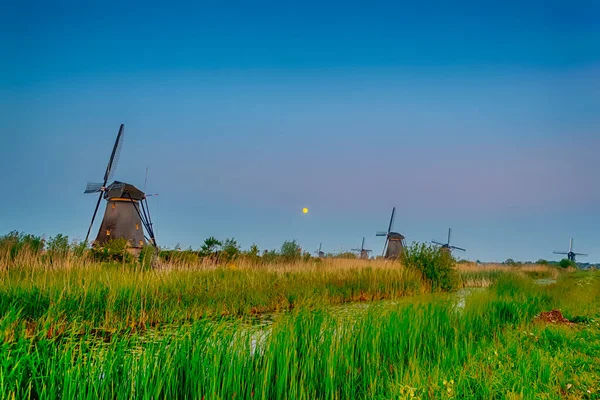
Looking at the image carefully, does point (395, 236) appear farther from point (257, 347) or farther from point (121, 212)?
point (257, 347)

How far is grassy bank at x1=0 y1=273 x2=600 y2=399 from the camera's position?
3090mm

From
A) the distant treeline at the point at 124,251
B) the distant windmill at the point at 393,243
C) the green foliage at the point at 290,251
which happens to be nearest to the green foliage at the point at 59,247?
the distant treeline at the point at 124,251

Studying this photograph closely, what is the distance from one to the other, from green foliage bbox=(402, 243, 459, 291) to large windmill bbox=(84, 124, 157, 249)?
55.0 feet

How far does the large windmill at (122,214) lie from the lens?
25.8 m

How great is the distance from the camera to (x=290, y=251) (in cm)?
2444

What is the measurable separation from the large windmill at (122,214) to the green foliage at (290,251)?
8824mm

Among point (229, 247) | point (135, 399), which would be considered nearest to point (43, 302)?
point (135, 399)

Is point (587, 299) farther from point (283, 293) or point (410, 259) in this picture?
point (283, 293)

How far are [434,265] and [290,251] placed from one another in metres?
8.92

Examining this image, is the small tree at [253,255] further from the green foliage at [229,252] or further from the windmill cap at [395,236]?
the windmill cap at [395,236]

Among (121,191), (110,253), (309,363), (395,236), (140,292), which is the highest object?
(121,191)

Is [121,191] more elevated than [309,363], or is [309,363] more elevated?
[121,191]

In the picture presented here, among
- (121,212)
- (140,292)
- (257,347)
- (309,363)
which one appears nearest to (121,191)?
(121,212)

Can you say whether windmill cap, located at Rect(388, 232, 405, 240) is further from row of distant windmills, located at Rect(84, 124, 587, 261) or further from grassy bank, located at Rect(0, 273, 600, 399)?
grassy bank, located at Rect(0, 273, 600, 399)
